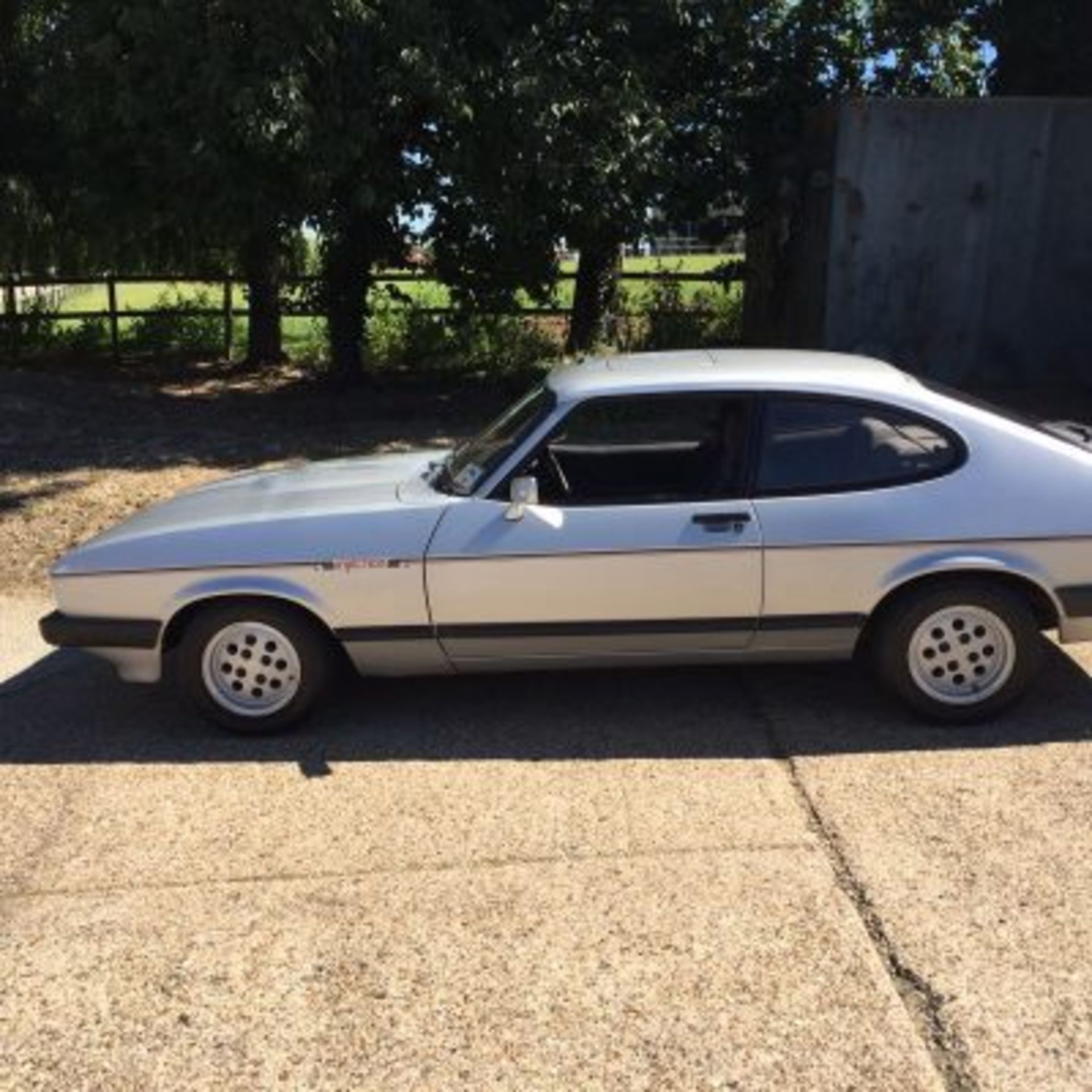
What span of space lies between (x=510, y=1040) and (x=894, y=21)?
1257 cm

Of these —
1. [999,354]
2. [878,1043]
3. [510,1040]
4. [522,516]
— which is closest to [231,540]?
[522,516]

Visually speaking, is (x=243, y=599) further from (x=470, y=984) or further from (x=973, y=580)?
(x=973, y=580)

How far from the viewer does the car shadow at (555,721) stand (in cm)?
475

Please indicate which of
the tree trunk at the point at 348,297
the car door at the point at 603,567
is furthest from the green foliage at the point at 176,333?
the car door at the point at 603,567

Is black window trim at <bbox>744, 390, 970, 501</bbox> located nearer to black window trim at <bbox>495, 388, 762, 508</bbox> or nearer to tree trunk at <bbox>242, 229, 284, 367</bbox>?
black window trim at <bbox>495, 388, 762, 508</bbox>

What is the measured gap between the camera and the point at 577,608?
4766 mm

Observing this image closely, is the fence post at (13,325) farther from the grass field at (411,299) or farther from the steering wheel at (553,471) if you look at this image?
the steering wheel at (553,471)

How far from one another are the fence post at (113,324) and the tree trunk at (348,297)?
3494mm

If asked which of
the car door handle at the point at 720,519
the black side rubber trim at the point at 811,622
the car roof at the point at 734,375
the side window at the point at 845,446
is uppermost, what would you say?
the car roof at the point at 734,375

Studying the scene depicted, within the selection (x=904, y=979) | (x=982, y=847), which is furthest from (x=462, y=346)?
(x=904, y=979)

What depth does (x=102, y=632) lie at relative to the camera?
4.90m

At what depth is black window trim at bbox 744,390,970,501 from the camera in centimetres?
477

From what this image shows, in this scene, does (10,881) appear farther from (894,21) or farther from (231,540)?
(894,21)

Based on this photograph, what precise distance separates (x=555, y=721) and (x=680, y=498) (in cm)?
99
